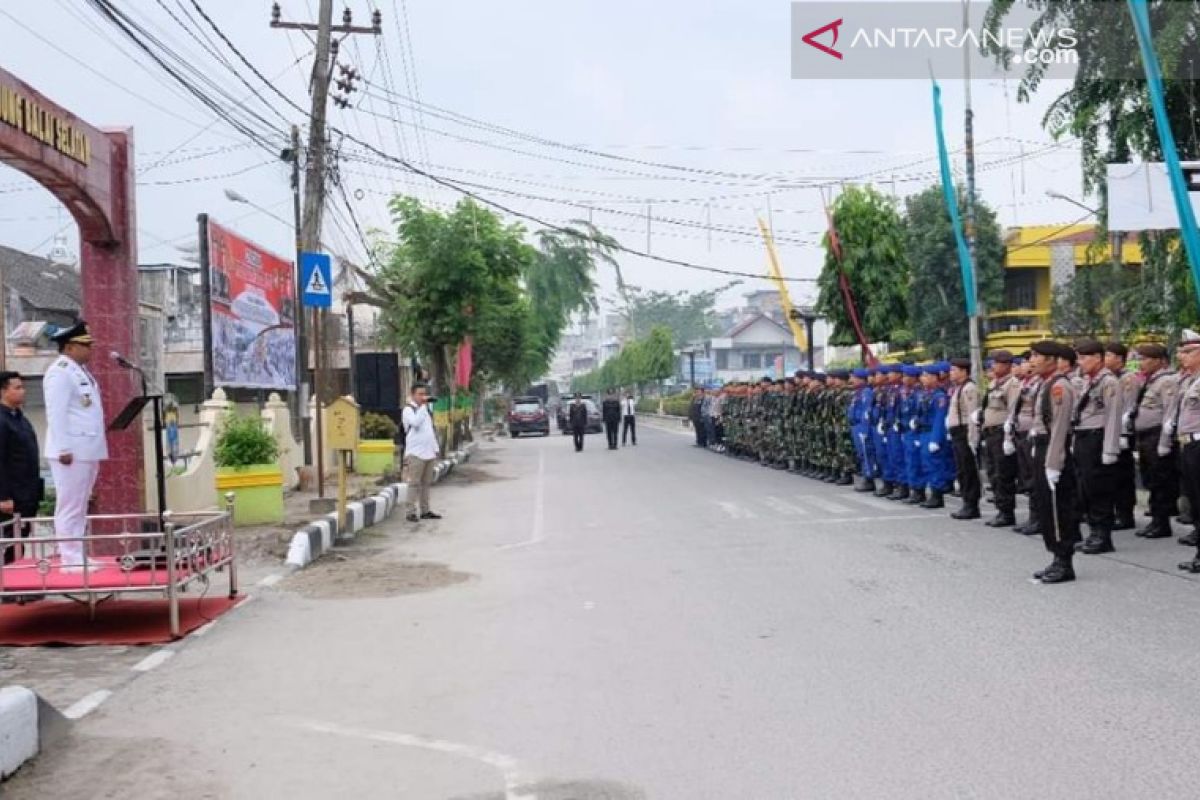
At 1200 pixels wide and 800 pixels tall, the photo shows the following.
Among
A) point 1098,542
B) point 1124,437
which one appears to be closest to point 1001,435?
point 1124,437

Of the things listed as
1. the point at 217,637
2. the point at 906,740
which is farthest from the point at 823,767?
the point at 217,637

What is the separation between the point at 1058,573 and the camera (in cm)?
861

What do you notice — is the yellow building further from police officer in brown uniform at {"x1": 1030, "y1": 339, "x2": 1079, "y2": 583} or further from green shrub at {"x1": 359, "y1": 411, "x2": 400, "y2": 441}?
police officer in brown uniform at {"x1": 1030, "y1": 339, "x2": 1079, "y2": 583}

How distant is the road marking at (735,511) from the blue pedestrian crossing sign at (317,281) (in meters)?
5.57

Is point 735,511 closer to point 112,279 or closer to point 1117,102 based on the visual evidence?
point 1117,102

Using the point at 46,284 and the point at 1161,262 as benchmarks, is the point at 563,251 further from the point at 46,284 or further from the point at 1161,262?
the point at 1161,262

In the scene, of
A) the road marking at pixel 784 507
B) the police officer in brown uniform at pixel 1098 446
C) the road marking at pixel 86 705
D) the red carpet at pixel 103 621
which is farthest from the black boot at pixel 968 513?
the road marking at pixel 86 705

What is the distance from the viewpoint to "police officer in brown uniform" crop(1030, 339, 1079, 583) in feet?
27.7

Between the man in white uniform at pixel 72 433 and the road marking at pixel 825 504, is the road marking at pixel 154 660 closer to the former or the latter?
the man in white uniform at pixel 72 433

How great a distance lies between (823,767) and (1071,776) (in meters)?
0.93

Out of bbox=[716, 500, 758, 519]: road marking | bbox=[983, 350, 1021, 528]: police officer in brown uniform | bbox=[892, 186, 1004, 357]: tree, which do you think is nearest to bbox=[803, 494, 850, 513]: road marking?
bbox=[716, 500, 758, 519]: road marking

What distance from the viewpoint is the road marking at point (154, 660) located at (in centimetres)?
684

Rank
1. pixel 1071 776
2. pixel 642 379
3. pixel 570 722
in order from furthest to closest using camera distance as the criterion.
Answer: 1. pixel 642 379
2. pixel 570 722
3. pixel 1071 776

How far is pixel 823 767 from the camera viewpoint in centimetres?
470
